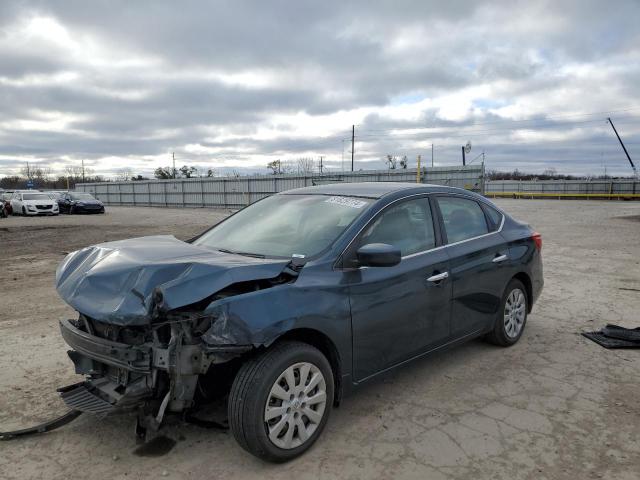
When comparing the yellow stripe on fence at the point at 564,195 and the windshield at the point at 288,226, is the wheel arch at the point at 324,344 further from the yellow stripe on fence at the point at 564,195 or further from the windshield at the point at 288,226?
the yellow stripe on fence at the point at 564,195

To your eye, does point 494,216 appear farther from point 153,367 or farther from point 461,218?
point 153,367

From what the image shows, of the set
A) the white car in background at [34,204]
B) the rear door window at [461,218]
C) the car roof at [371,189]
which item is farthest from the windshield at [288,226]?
the white car in background at [34,204]

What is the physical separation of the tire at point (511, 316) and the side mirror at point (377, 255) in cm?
198

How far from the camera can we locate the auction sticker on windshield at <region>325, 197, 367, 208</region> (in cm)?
384

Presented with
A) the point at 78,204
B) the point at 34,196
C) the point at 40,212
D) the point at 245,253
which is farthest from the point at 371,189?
the point at 34,196

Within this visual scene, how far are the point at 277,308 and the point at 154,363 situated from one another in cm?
75

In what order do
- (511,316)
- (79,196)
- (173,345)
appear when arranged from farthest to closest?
1. (79,196)
2. (511,316)
3. (173,345)

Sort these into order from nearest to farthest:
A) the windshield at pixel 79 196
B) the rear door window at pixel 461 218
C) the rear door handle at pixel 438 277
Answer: the rear door handle at pixel 438 277, the rear door window at pixel 461 218, the windshield at pixel 79 196

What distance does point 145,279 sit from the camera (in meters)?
2.87

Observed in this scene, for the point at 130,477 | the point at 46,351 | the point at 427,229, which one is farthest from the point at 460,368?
the point at 46,351

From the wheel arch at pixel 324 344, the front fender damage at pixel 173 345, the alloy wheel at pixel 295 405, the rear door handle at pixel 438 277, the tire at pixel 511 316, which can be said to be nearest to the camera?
the front fender damage at pixel 173 345

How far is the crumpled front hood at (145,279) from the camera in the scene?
276cm

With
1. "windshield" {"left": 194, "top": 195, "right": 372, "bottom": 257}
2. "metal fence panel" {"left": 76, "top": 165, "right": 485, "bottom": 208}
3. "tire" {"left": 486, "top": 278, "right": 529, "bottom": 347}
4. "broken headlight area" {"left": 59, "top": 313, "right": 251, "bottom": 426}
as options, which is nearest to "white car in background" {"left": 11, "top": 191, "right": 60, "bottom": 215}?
"metal fence panel" {"left": 76, "top": 165, "right": 485, "bottom": 208}

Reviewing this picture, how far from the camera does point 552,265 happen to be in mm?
9531
